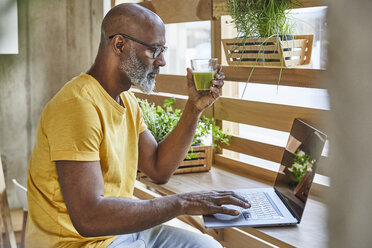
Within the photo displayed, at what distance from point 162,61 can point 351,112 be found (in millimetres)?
1515

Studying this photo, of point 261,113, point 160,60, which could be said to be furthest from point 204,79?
point 261,113

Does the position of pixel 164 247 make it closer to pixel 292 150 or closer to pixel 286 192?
pixel 286 192

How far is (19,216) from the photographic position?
3.19m

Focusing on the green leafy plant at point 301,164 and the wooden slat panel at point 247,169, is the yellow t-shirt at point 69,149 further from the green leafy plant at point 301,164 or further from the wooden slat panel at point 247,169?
the wooden slat panel at point 247,169

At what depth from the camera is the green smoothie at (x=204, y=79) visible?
1.69 m

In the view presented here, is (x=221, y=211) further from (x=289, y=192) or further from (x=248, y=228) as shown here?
(x=289, y=192)

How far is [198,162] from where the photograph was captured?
2.10 meters

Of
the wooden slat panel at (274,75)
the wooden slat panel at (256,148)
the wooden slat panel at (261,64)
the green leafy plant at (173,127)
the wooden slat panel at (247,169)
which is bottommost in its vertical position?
the wooden slat panel at (247,169)

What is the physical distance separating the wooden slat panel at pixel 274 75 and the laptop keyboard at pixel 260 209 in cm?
47

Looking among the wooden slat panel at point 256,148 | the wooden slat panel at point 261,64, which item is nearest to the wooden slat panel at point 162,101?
the wooden slat panel at point 256,148

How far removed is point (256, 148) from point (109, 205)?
98 centimetres

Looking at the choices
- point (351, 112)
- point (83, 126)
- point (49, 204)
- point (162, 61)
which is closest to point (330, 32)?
point (351, 112)

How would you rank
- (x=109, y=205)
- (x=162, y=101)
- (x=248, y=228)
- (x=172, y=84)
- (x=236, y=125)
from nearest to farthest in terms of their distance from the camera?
(x=109, y=205)
(x=248, y=228)
(x=236, y=125)
(x=172, y=84)
(x=162, y=101)

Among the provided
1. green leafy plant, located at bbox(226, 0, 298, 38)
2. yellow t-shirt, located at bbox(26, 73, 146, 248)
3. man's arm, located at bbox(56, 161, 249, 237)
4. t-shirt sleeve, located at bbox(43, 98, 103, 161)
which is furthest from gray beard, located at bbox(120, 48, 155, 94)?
green leafy plant, located at bbox(226, 0, 298, 38)
